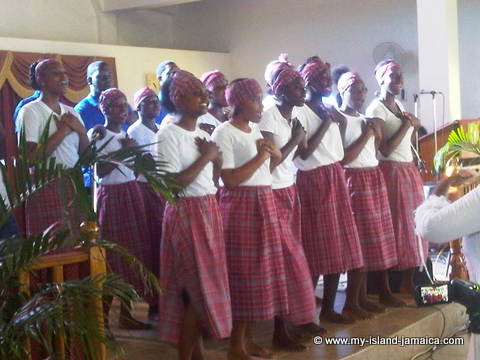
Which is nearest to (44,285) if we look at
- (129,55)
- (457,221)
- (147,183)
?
(457,221)

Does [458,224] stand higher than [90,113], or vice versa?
[90,113]

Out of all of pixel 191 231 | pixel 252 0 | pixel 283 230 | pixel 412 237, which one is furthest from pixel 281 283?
pixel 252 0

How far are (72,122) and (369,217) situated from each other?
1.88m

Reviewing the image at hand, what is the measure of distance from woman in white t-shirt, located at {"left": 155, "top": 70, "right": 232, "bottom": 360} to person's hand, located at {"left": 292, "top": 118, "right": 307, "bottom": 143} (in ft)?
2.11

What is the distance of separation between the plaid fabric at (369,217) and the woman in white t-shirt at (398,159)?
24 centimetres

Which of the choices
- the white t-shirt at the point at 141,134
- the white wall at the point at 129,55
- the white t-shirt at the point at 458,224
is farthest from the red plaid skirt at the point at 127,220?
the white wall at the point at 129,55

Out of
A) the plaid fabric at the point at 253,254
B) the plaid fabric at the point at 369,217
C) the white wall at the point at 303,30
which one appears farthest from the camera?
the white wall at the point at 303,30

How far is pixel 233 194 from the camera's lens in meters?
4.00

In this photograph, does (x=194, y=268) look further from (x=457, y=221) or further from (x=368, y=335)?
(x=457, y=221)

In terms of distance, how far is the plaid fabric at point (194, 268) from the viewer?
12.2 ft

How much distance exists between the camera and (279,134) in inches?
169

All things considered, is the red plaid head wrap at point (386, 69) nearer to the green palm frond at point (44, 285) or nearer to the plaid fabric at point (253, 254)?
the plaid fabric at point (253, 254)

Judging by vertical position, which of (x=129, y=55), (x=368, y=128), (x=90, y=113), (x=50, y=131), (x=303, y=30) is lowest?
(x=368, y=128)

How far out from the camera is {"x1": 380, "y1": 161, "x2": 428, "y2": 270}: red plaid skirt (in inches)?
202
